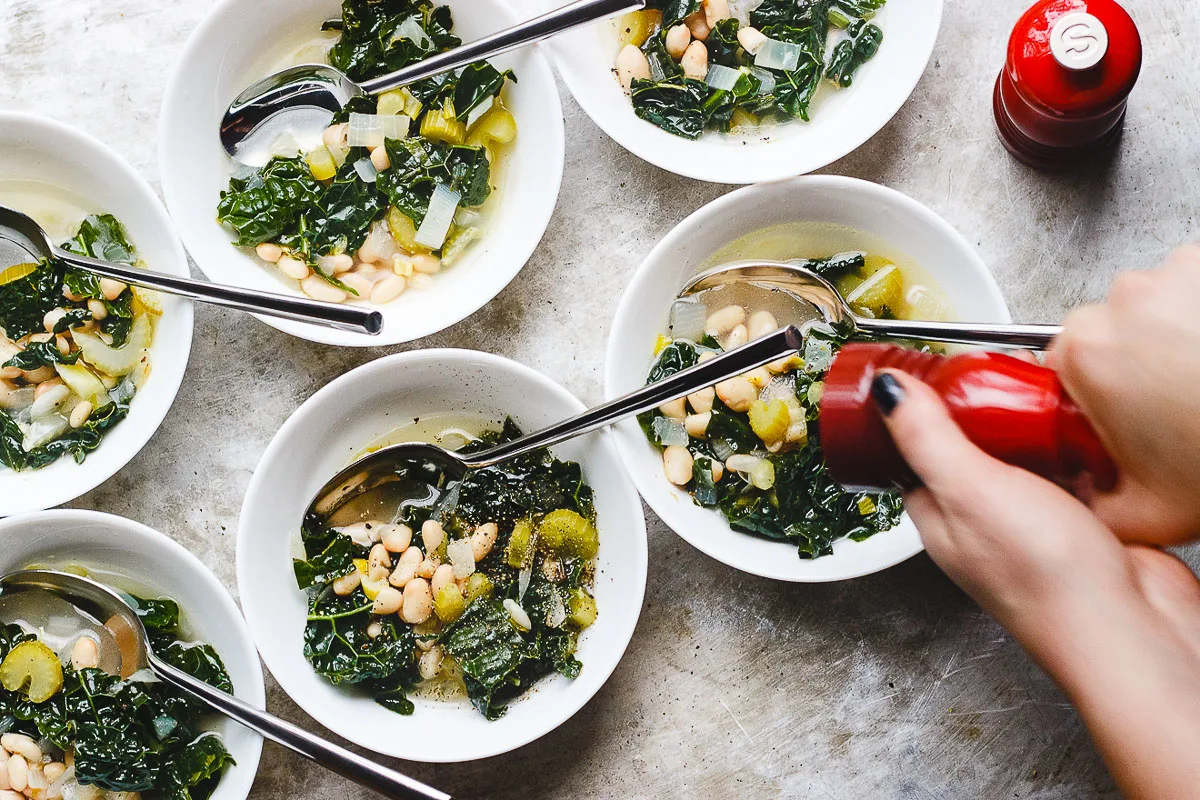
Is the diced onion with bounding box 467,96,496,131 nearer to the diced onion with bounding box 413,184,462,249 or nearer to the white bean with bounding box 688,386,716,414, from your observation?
the diced onion with bounding box 413,184,462,249

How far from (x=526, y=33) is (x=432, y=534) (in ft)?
3.94

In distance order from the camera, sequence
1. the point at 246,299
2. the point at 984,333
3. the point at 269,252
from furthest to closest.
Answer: the point at 269,252 < the point at 246,299 < the point at 984,333

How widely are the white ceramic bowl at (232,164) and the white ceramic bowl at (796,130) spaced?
4.1 inches

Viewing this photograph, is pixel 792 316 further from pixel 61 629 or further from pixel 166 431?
pixel 61 629

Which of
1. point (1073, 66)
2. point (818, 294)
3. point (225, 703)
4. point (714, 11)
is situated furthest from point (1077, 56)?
point (225, 703)

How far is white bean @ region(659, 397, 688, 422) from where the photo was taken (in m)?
2.25

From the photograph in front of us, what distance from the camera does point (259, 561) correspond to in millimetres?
2148

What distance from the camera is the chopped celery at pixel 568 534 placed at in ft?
7.25

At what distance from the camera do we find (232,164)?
233 centimetres

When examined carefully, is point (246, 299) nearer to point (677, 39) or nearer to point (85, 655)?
point (85, 655)

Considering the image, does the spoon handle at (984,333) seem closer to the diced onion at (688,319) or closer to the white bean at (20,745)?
the diced onion at (688,319)

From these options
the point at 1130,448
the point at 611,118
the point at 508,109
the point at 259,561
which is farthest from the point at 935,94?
the point at 259,561

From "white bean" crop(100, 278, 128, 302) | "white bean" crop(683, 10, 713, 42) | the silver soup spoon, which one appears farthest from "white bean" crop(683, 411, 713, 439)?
"white bean" crop(100, 278, 128, 302)

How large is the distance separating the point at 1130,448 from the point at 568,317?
4.28ft
